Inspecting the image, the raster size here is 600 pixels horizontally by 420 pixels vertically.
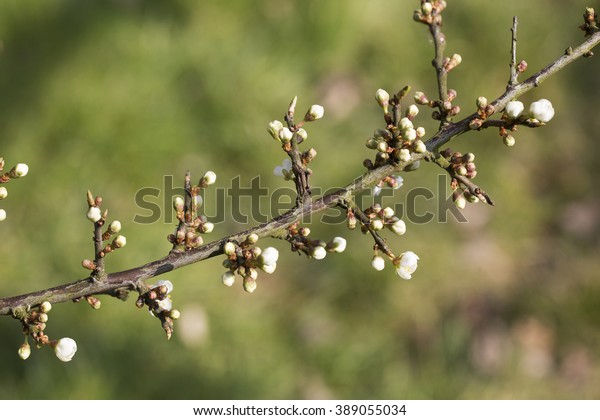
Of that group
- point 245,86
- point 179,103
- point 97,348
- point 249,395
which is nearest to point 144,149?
point 179,103

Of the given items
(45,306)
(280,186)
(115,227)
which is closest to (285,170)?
(115,227)

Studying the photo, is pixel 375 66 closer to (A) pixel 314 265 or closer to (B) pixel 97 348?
(A) pixel 314 265

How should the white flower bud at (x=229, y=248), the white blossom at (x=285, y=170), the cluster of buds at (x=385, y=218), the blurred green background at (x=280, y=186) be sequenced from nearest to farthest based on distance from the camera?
the white flower bud at (x=229, y=248), the cluster of buds at (x=385, y=218), the white blossom at (x=285, y=170), the blurred green background at (x=280, y=186)

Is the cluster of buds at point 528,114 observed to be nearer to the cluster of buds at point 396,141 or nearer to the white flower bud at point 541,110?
the white flower bud at point 541,110

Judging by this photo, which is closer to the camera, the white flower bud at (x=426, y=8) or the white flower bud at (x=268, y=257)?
the white flower bud at (x=268, y=257)

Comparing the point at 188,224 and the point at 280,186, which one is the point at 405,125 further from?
the point at 280,186

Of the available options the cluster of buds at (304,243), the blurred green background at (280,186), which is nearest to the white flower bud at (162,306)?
the cluster of buds at (304,243)
